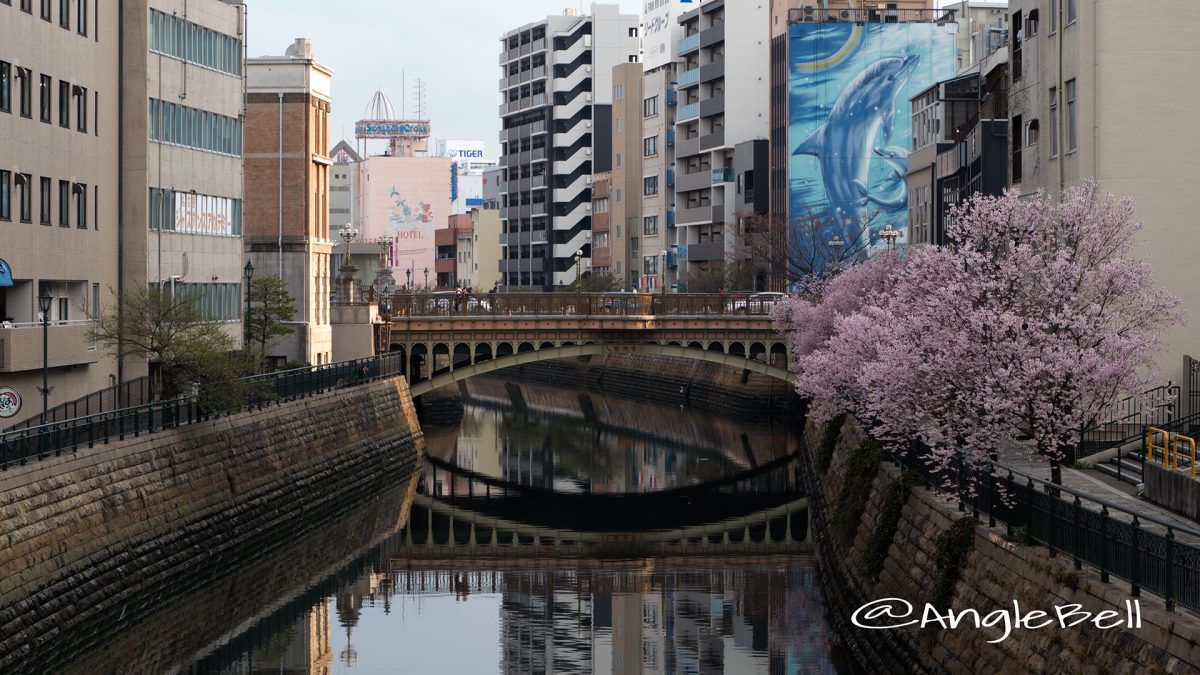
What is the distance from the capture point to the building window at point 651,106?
148 metres

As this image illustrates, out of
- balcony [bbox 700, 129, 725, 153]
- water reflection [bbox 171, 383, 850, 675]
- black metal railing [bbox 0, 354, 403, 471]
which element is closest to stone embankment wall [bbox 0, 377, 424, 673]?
black metal railing [bbox 0, 354, 403, 471]

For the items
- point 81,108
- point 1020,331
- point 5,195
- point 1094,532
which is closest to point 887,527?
point 1020,331

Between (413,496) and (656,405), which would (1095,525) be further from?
(656,405)

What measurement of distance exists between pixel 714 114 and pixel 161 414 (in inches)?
3802

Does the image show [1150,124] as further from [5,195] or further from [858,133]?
[858,133]

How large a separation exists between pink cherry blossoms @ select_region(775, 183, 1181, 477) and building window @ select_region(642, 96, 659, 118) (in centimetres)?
11327

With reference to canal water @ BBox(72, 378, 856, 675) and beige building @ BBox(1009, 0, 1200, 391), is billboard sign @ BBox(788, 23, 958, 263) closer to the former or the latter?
canal water @ BBox(72, 378, 856, 675)

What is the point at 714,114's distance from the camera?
135m

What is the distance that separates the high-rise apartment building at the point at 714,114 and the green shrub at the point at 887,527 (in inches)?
3453

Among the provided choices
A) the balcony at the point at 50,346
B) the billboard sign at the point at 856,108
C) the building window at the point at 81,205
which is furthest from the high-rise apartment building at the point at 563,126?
the balcony at the point at 50,346

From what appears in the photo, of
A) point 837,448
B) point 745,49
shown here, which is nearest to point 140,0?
point 837,448

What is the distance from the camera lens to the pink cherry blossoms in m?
29.7

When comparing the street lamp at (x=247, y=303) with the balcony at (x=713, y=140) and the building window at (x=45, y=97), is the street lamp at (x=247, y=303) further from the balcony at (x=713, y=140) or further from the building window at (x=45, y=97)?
the balcony at (x=713, y=140)

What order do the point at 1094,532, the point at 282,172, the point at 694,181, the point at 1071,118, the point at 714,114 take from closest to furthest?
the point at 1094,532, the point at 1071,118, the point at 282,172, the point at 714,114, the point at 694,181
